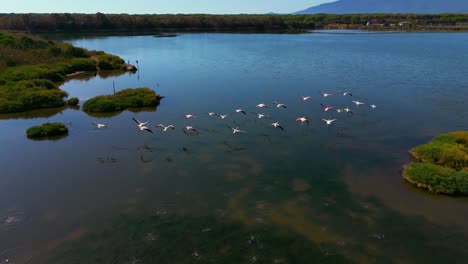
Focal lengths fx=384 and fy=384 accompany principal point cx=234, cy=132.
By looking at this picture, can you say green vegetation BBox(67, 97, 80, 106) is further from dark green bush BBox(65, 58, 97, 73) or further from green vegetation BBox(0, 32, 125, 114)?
dark green bush BBox(65, 58, 97, 73)

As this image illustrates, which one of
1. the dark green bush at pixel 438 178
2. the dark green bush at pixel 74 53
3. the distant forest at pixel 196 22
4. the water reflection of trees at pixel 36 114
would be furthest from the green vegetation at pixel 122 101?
the distant forest at pixel 196 22

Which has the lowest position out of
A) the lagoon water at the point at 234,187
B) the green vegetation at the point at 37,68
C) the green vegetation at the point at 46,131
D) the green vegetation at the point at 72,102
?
the lagoon water at the point at 234,187

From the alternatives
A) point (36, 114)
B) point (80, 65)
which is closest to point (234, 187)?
point (36, 114)

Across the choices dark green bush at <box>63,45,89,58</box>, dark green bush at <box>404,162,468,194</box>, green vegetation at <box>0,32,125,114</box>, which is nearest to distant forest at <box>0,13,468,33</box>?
green vegetation at <box>0,32,125,114</box>

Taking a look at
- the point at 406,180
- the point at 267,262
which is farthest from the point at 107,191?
Result: the point at 406,180

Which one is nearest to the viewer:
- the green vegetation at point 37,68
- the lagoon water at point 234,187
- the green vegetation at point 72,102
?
the lagoon water at point 234,187

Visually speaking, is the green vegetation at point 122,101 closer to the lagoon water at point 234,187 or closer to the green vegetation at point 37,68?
the lagoon water at point 234,187

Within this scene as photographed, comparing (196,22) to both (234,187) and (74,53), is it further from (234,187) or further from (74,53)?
(234,187)
